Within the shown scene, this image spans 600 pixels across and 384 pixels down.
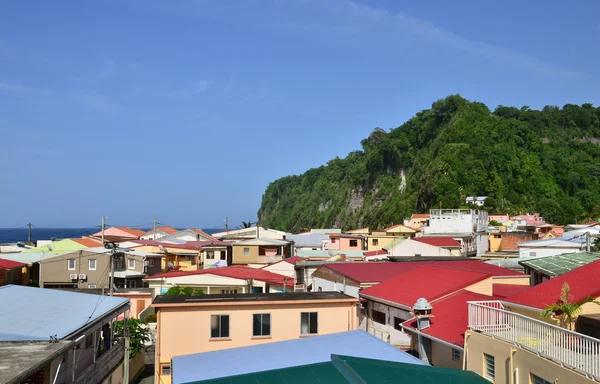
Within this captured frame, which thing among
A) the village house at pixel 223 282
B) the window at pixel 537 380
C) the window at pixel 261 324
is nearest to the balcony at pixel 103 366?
the window at pixel 261 324

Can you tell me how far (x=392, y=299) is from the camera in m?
17.8

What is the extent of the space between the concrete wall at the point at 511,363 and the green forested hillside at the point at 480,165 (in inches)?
2734

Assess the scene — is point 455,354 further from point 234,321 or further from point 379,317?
point 234,321

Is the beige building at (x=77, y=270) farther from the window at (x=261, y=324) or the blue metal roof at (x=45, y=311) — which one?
the window at (x=261, y=324)

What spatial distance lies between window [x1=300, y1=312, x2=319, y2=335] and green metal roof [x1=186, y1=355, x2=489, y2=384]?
778cm

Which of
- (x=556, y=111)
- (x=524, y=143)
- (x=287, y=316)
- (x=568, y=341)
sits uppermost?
(x=556, y=111)

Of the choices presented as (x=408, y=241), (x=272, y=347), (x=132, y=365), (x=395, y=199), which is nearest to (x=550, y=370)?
(x=272, y=347)

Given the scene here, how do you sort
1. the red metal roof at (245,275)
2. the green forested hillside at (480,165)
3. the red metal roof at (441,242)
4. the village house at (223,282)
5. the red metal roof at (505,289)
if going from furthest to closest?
the green forested hillside at (480,165) < the red metal roof at (441,242) < the red metal roof at (245,275) < the village house at (223,282) < the red metal roof at (505,289)

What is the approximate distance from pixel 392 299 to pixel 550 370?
27.3ft

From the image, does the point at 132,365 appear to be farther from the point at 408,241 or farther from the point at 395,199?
the point at 395,199

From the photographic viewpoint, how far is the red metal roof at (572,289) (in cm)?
1190

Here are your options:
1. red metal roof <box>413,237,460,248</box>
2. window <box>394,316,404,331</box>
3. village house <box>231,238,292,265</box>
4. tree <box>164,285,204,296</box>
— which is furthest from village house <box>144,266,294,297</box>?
red metal roof <box>413,237,460,248</box>

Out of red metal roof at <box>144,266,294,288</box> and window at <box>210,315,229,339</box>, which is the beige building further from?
window at <box>210,315,229,339</box>

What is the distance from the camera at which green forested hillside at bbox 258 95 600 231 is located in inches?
3334
